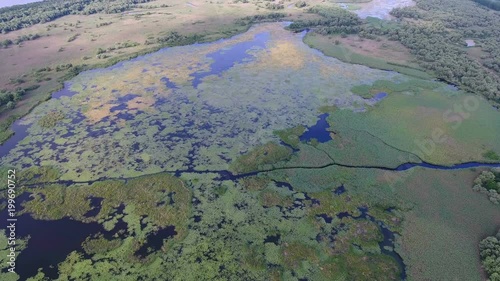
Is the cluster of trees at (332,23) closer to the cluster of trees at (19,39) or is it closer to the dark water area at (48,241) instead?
the cluster of trees at (19,39)

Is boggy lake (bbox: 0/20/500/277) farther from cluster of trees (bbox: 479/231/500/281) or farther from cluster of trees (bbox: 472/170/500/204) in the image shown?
cluster of trees (bbox: 479/231/500/281)

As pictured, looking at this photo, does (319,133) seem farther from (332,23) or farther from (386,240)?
(332,23)

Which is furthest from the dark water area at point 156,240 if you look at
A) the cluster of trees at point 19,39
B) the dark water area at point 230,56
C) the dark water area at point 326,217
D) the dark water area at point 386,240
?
the cluster of trees at point 19,39

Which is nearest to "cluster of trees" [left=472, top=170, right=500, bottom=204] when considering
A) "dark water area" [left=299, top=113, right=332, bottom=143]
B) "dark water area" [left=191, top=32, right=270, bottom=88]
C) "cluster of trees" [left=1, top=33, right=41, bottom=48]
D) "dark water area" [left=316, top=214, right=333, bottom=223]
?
"dark water area" [left=316, top=214, right=333, bottom=223]

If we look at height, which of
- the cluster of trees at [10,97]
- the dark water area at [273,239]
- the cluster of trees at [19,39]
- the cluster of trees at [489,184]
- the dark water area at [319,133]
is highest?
the cluster of trees at [19,39]

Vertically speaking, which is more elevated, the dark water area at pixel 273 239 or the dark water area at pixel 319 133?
the dark water area at pixel 319 133
